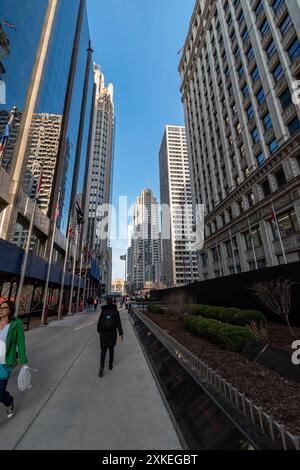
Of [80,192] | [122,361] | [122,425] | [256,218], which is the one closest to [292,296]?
[122,361]

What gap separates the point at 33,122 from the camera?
20609 millimetres

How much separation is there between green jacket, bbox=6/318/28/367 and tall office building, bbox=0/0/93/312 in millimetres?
10135

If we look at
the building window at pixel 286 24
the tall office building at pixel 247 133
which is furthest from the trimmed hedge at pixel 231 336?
the building window at pixel 286 24

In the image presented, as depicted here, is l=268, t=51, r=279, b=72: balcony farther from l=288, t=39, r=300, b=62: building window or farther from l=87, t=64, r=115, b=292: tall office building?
l=87, t=64, r=115, b=292: tall office building

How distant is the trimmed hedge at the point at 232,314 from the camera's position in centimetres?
956

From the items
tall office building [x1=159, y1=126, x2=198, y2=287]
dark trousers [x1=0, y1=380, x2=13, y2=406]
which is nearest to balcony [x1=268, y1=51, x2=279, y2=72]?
dark trousers [x1=0, y1=380, x2=13, y2=406]

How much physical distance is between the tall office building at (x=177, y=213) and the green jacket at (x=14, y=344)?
115 metres

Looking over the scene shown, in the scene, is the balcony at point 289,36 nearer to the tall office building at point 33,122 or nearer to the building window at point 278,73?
the building window at point 278,73

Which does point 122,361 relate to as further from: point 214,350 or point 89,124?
point 89,124

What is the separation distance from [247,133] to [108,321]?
31300 millimetres

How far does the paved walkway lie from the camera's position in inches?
120

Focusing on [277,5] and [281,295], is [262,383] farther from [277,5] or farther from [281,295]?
[277,5]

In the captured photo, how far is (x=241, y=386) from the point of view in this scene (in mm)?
4715

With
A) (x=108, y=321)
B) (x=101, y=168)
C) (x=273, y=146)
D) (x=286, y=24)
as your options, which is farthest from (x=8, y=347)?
(x=101, y=168)
